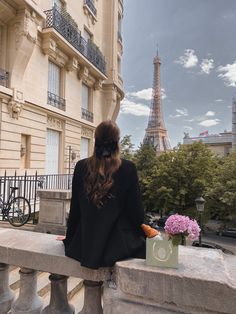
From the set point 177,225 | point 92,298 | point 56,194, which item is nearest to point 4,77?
point 56,194

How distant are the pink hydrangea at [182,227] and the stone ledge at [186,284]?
0.72ft

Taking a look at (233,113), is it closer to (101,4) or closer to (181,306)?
(101,4)

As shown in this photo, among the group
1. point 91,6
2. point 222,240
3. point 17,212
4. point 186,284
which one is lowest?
point 222,240

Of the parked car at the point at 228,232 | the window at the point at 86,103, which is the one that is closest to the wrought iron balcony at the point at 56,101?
the window at the point at 86,103

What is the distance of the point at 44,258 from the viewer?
2199 mm

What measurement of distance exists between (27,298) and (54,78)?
596 inches

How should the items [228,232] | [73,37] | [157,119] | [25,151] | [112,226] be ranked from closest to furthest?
[112,226] → [25,151] → [73,37] → [228,232] → [157,119]

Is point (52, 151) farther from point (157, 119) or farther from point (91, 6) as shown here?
point (157, 119)

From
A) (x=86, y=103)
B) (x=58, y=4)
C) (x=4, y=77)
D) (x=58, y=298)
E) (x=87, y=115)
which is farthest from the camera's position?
(x=86, y=103)

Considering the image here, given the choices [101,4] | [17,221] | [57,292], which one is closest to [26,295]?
[57,292]

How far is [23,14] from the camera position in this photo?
38.8ft

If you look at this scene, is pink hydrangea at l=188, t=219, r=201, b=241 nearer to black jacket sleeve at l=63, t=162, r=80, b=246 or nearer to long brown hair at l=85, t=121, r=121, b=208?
long brown hair at l=85, t=121, r=121, b=208

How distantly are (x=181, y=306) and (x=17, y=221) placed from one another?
7.87 m

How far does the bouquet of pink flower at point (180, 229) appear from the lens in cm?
190
